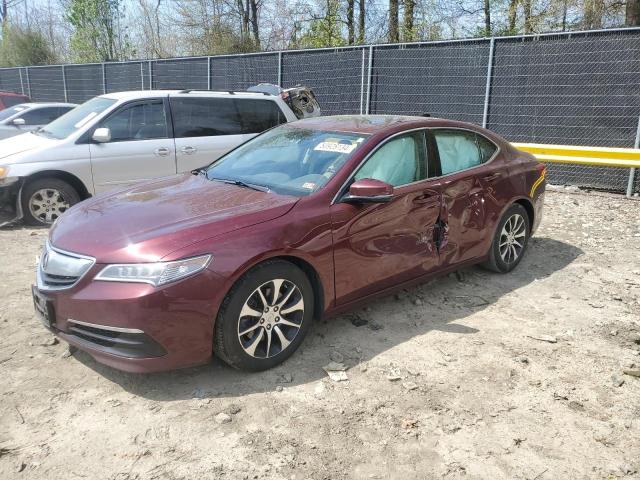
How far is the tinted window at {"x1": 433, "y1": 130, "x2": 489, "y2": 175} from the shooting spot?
15.2ft

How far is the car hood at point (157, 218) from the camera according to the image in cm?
314

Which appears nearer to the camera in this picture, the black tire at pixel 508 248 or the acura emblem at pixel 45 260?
the acura emblem at pixel 45 260

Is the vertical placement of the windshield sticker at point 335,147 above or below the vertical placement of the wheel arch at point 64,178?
above

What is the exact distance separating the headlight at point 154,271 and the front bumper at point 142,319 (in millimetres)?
31

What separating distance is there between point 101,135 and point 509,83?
685 centimetres

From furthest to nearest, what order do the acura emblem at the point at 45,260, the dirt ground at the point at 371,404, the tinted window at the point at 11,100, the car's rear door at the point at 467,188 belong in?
the tinted window at the point at 11,100, the car's rear door at the point at 467,188, the acura emblem at the point at 45,260, the dirt ground at the point at 371,404

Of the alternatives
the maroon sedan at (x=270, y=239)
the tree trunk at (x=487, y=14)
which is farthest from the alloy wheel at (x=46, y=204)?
the tree trunk at (x=487, y=14)

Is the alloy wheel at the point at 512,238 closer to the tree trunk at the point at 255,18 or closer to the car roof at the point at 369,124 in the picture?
the car roof at the point at 369,124

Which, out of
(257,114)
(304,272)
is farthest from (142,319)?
(257,114)

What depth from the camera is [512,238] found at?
539 centimetres

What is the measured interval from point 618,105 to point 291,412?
817 centimetres

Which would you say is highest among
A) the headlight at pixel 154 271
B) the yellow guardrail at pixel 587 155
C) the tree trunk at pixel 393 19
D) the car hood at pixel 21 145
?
the tree trunk at pixel 393 19

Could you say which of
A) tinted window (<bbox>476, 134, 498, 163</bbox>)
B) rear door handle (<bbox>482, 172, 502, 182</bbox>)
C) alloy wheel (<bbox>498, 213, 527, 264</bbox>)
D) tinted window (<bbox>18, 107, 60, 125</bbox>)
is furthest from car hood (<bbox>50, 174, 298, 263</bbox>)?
tinted window (<bbox>18, 107, 60, 125</bbox>)

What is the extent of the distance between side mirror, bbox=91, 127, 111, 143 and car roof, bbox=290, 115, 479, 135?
318 cm
